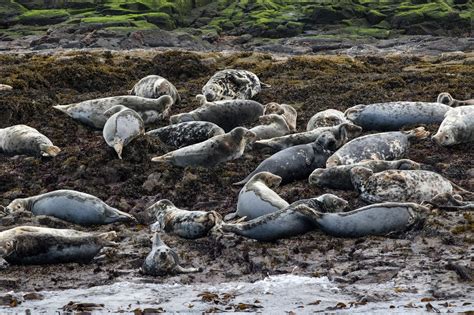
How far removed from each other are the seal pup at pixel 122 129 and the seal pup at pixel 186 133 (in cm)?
28

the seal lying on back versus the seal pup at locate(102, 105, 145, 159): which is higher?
the seal pup at locate(102, 105, 145, 159)

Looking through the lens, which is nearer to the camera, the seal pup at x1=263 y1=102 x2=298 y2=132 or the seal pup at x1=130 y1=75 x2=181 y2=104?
the seal pup at x1=263 y1=102 x2=298 y2=132

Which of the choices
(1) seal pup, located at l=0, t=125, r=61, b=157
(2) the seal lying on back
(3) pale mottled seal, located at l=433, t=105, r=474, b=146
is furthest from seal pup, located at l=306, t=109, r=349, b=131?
(2) the seal lying on back

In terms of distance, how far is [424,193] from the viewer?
6738 mm

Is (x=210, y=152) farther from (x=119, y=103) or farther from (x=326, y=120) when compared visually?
(x=119, y=103)

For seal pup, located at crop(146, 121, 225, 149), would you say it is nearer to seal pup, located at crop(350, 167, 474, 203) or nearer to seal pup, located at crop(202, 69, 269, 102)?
seal pup, located at crop(202, 69, 269, 102)

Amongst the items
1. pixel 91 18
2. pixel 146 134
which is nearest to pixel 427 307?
pixel 146 134

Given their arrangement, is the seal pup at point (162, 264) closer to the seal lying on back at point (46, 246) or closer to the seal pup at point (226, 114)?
the seal lying on back at point (46, 246)

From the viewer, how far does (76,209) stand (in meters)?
6.98

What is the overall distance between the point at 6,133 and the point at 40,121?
1276mm

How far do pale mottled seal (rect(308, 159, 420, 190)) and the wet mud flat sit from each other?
103 millimetres

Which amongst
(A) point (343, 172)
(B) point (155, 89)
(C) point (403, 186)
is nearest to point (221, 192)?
(A) point (343, 172)

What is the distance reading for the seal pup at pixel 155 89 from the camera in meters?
11.4

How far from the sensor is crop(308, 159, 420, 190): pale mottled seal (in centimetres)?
731
